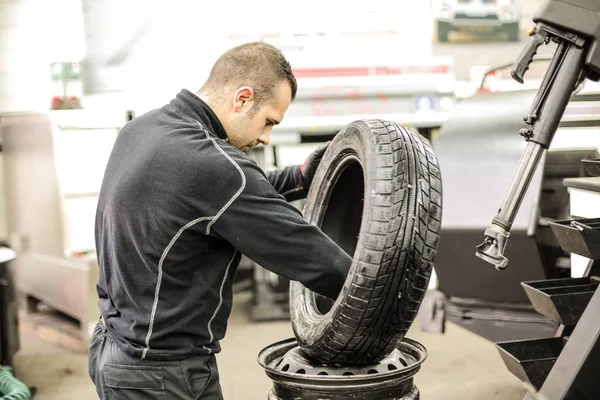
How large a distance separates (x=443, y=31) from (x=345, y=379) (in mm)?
4327

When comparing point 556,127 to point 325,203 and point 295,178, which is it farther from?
point 295,178

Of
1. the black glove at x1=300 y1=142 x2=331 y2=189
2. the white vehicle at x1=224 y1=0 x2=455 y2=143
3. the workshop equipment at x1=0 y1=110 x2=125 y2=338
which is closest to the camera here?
the black glove at x1=300 y1=142 x2=331 y2=189

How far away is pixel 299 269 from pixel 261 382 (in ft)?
6.22

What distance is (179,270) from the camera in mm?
1517

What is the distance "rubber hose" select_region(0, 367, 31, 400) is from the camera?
2.72m

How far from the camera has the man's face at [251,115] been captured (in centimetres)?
162

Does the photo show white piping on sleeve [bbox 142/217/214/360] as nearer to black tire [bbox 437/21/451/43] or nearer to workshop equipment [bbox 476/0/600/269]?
workshop equipment [bbox 476/0/600/269]

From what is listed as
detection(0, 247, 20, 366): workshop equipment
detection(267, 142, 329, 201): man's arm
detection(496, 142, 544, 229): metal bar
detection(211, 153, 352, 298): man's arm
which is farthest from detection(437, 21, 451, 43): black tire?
detection(211, 153, 352, 298): man's arm

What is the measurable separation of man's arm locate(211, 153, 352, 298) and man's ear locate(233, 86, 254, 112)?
0.20m

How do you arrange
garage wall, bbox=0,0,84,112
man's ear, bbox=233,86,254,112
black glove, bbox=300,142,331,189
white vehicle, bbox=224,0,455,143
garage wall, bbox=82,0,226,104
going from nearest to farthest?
man's ear, bbox=233,86,254,112 < black glove, bbox=300,142,331,189 < white vehicle, bbox=224,0,455,143 < garage wall, bbox=0,0,84,112 < garage wall, bbox=82,0,226,104

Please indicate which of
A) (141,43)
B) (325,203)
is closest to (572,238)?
(325,203)

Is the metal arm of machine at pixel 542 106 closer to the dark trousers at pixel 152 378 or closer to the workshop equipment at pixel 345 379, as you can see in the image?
the workshop equipment at pixel 345 379

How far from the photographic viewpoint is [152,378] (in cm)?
152

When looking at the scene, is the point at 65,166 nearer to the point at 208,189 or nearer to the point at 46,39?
the point at 46,39
